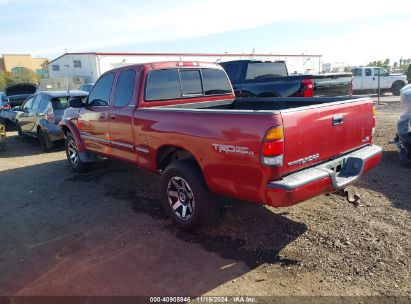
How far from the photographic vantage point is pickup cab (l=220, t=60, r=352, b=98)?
8.75 m

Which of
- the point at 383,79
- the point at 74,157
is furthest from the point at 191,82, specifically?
the point at 383,79

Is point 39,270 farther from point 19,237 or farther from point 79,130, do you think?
point 79,130

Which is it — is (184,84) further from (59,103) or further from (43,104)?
(43,104)

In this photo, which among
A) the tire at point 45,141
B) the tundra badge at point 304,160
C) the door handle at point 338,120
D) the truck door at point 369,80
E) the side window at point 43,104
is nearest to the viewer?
the tundra badge at point 304,160

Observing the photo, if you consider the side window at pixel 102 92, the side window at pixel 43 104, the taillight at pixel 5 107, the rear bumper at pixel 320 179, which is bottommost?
the rear bumper at pixel 320 179

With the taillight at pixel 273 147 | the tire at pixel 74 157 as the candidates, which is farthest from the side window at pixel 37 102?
the taillight at pixel 273 147

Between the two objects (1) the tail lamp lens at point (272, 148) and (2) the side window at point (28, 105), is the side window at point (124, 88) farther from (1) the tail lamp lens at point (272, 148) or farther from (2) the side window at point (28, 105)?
(2) the side window at point (28, 105)

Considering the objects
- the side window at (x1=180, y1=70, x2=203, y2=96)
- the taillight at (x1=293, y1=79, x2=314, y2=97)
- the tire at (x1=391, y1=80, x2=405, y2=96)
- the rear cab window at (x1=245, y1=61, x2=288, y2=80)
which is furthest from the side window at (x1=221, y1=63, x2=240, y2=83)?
the tire at (x1=391, y1=80, x2=405, y2=96)

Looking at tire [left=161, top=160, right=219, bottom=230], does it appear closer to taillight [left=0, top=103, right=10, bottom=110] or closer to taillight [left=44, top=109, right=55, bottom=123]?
taillight [left=44, top=109, right=55, bottom=123]

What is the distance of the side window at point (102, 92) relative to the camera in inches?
224

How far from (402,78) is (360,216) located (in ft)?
68.6

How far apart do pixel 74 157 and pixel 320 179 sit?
17.6 feet

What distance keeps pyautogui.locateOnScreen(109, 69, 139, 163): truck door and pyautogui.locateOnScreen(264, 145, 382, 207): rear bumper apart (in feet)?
8.09

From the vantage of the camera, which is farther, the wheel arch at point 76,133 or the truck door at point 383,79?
the truck door at point 383,79
